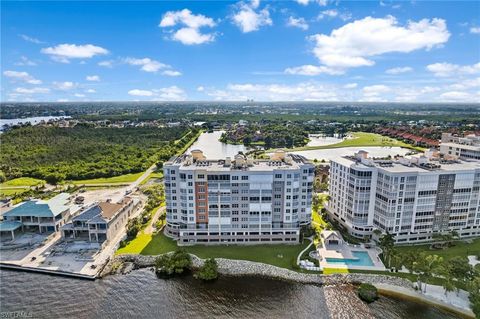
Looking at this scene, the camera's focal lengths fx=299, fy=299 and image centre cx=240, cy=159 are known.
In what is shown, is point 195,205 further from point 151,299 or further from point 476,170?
point 476,170

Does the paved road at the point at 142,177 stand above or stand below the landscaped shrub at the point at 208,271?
above

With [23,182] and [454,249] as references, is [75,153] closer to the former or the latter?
[23,182]

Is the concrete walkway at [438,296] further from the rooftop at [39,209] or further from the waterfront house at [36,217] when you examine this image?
the rooftop at [39,209]

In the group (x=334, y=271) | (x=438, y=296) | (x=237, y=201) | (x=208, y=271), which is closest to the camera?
(x=438, y=296)

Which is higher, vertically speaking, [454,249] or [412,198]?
[412,198]

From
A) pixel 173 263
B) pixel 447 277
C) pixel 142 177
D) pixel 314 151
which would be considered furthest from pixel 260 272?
pixel 314 151

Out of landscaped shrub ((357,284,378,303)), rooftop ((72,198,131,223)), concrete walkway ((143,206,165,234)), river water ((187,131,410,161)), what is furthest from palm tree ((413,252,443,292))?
river water ((187,131,410,161))

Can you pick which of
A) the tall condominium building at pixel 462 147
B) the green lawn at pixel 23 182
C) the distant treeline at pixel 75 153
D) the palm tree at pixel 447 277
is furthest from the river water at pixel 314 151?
the palm tree at pixel 447 277
